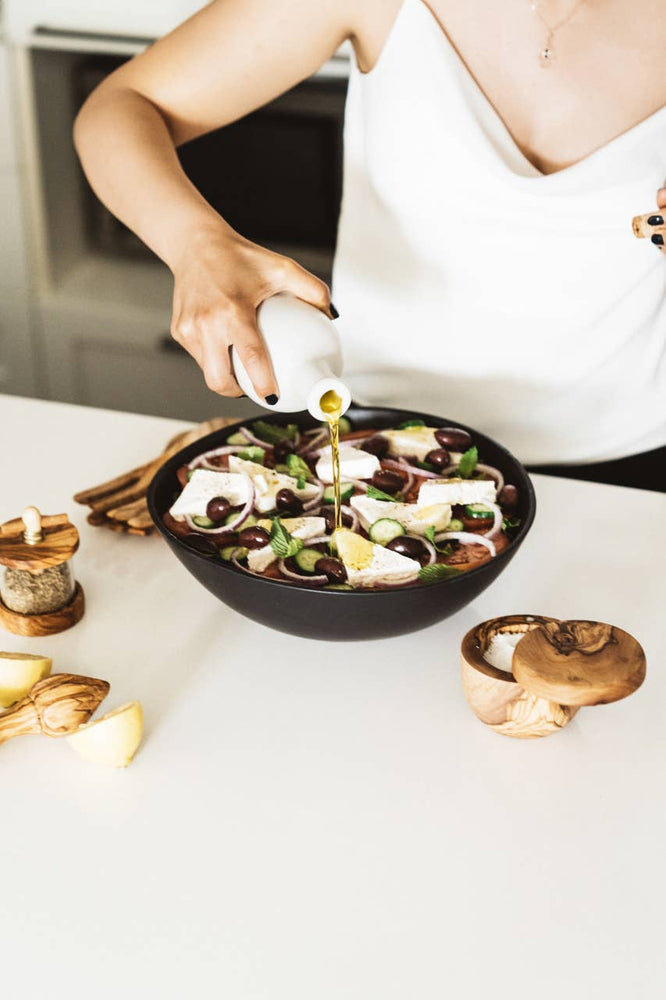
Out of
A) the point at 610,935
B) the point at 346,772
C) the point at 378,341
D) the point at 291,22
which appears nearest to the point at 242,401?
the point at 378,341

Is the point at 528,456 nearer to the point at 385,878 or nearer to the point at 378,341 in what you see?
the point at 378,341

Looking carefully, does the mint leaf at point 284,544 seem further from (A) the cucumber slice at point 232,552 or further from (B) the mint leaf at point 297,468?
(B) the mint leaf at point 297,468

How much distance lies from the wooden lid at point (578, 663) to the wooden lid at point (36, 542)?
459mm

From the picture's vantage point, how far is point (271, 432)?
3.94 feet

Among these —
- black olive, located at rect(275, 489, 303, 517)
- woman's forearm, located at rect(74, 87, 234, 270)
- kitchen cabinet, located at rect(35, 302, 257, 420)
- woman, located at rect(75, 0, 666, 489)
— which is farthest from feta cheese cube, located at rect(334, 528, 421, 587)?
→ kitchen cabinet, located at rect(35, 302, 257, 420)

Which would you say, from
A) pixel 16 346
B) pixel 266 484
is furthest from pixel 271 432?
pixel 16 346

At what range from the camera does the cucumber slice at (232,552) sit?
967 millimetres

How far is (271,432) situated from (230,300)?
0.85 ft

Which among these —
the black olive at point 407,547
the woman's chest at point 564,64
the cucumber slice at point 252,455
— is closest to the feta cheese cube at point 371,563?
the black olive at point 407,547

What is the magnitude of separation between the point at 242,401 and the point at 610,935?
93.5 inches

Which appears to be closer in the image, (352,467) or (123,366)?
(352,467)

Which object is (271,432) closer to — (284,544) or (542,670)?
(284,544)

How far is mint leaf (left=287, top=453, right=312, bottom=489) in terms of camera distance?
3.64ft

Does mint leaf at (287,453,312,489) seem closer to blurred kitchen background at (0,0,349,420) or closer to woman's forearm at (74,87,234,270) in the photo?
woman's forearm at (74,87,234,270)
